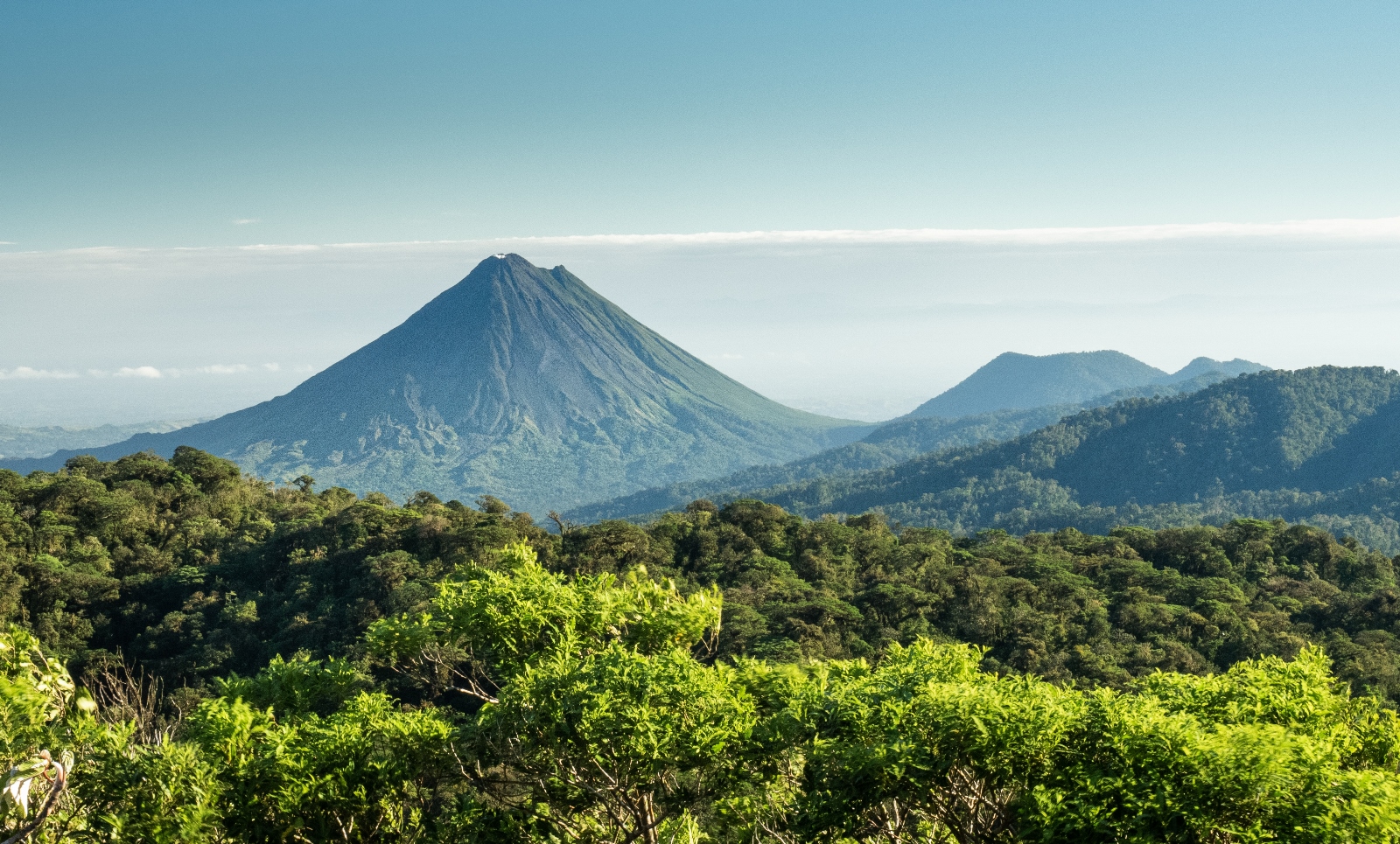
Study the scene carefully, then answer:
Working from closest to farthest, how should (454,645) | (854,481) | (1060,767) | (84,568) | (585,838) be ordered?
(1060,767) → (585,838) → (454,645) → (84,568) → (854,481)

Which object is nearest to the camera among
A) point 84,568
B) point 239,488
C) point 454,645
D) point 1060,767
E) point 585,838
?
point 1060,767

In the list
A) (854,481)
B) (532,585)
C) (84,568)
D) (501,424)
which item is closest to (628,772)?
(532,585)

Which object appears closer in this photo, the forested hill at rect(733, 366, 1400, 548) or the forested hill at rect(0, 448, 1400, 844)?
the forested hill at rect(0, 448, 1400, 844)

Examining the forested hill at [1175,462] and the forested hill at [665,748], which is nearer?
the forested hill at [665,748]

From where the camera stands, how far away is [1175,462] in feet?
438

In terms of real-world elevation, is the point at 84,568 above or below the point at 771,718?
below

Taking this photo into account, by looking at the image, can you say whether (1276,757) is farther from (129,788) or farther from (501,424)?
(501,424)

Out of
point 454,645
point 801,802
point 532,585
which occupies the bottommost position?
point 801,802

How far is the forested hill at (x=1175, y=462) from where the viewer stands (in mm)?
120500

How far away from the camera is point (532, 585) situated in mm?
9742

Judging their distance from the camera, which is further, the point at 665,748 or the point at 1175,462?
the point at 1175,462

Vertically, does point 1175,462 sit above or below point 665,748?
below

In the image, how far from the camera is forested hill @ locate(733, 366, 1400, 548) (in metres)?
120

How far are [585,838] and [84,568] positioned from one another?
25336mm
